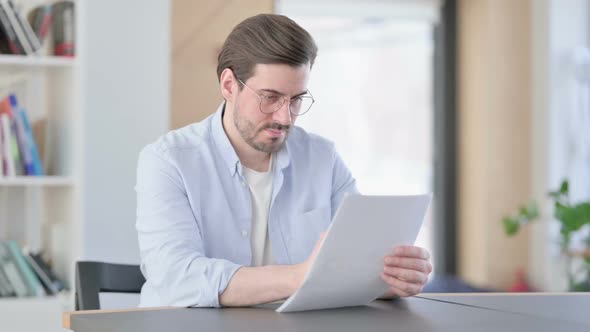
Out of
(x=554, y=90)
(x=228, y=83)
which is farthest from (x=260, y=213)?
(x=554, y=90)

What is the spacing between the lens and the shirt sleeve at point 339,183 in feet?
7.13

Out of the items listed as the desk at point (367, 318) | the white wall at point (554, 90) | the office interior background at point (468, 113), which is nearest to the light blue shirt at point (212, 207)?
the desk at point (367, 318)

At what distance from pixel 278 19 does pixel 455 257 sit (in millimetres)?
3714

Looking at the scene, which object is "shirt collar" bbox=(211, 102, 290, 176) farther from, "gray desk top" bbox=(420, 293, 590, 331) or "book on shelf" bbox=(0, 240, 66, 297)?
"book on shelf" bbox=(0, 240, 66, 297)

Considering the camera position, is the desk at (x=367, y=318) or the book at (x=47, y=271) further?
the book at (x=47, y=271)

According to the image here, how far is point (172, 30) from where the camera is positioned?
275 cm

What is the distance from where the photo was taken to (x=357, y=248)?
1.55 meters

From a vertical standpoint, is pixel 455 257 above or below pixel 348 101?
below

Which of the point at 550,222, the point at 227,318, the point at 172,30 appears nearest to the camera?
the point at 227,318

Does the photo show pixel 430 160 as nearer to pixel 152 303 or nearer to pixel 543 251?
pixel 543 251

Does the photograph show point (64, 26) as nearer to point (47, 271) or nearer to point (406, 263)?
point (47, 271)

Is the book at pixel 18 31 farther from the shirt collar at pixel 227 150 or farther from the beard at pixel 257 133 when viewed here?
the beard at pixel 257 133

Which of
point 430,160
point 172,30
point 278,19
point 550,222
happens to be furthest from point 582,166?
point 278,19

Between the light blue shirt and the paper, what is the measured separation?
0.63 feet
